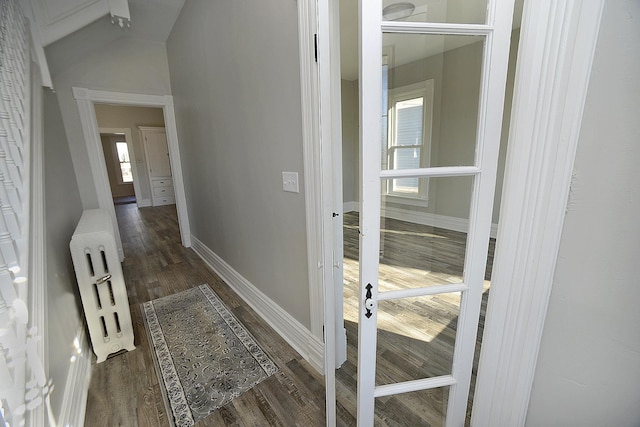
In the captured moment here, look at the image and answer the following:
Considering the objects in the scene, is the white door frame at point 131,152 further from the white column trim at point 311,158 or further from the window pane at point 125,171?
the white column trim at point 311,158

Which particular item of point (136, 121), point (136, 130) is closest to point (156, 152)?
point (136, 130)

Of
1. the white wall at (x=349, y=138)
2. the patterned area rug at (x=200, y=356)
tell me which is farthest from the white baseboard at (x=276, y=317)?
the white wall at (x=349, y=138)

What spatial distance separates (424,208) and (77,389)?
2.07 meters

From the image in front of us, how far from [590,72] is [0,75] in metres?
2.42

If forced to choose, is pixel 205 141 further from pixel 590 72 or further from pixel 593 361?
pixel 593 361

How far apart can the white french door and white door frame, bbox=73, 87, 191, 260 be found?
3711 mm

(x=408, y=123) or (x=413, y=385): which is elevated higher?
(x=408, y=123)

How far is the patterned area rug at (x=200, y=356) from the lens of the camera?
1434 mm

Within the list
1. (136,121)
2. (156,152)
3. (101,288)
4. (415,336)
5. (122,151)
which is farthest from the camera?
(122,151)

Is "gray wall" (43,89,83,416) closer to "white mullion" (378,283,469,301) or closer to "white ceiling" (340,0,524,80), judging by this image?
"white mullion" (378,283,469,301)

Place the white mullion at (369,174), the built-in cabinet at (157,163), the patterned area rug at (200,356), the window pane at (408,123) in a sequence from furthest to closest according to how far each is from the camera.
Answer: the built-in cabinet at (157,163) → the patterned area rug at (200,356) → the window pane at (408,123) → the white mullion at (369,174)

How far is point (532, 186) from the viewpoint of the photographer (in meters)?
0.71

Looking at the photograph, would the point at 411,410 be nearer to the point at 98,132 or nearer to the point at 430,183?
the point at 430,183

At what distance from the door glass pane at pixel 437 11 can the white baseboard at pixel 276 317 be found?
65.6 inches
